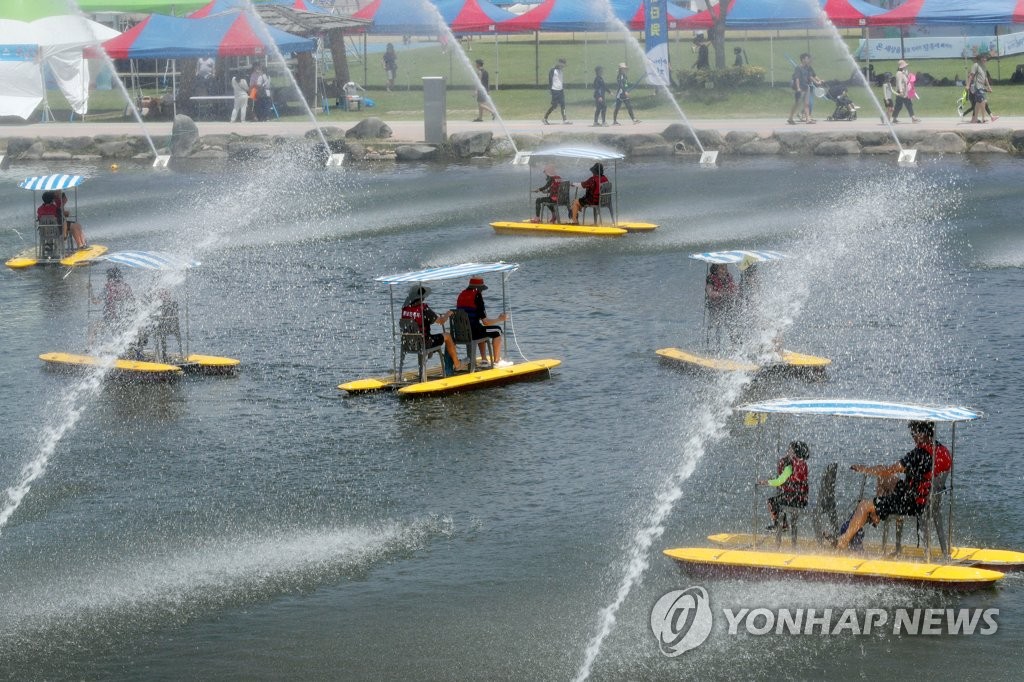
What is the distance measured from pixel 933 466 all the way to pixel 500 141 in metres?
47.5

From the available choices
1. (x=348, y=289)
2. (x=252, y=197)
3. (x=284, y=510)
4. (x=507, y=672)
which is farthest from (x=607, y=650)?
(x=252, y=197)

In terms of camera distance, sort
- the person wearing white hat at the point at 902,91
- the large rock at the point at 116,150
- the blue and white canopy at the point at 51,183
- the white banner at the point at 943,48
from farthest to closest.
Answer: the white banner at the point at 943,48 → the large rock at the point at 116,150 → the person wearing white hat at the point at 902,91 → the blue and white canopy at the point at 51,183

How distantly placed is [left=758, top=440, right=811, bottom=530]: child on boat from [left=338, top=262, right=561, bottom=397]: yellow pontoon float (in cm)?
1086

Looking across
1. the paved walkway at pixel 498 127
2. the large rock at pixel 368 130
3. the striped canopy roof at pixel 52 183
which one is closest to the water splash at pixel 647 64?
the paved walkway at pixel 498 127

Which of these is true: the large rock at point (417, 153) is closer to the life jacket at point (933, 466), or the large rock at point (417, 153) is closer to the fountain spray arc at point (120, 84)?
the fountain spray arc at point (120, 84)

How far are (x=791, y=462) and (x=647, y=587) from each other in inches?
105

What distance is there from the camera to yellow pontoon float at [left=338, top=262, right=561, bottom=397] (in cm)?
3172

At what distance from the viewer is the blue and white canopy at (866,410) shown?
68.0 ft

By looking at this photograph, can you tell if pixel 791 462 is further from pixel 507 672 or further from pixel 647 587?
pixel 507 672

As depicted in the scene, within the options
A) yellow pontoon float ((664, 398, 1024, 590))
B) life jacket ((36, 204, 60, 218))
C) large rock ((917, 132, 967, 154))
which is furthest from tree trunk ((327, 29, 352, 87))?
yellow pontoon float ((664, 398, 1024, 590))

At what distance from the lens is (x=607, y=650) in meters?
20.2

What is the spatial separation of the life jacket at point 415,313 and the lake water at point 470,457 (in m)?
1.69

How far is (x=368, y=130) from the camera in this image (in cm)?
6925

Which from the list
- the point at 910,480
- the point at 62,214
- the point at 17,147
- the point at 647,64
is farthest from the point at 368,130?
the point at 910,480
